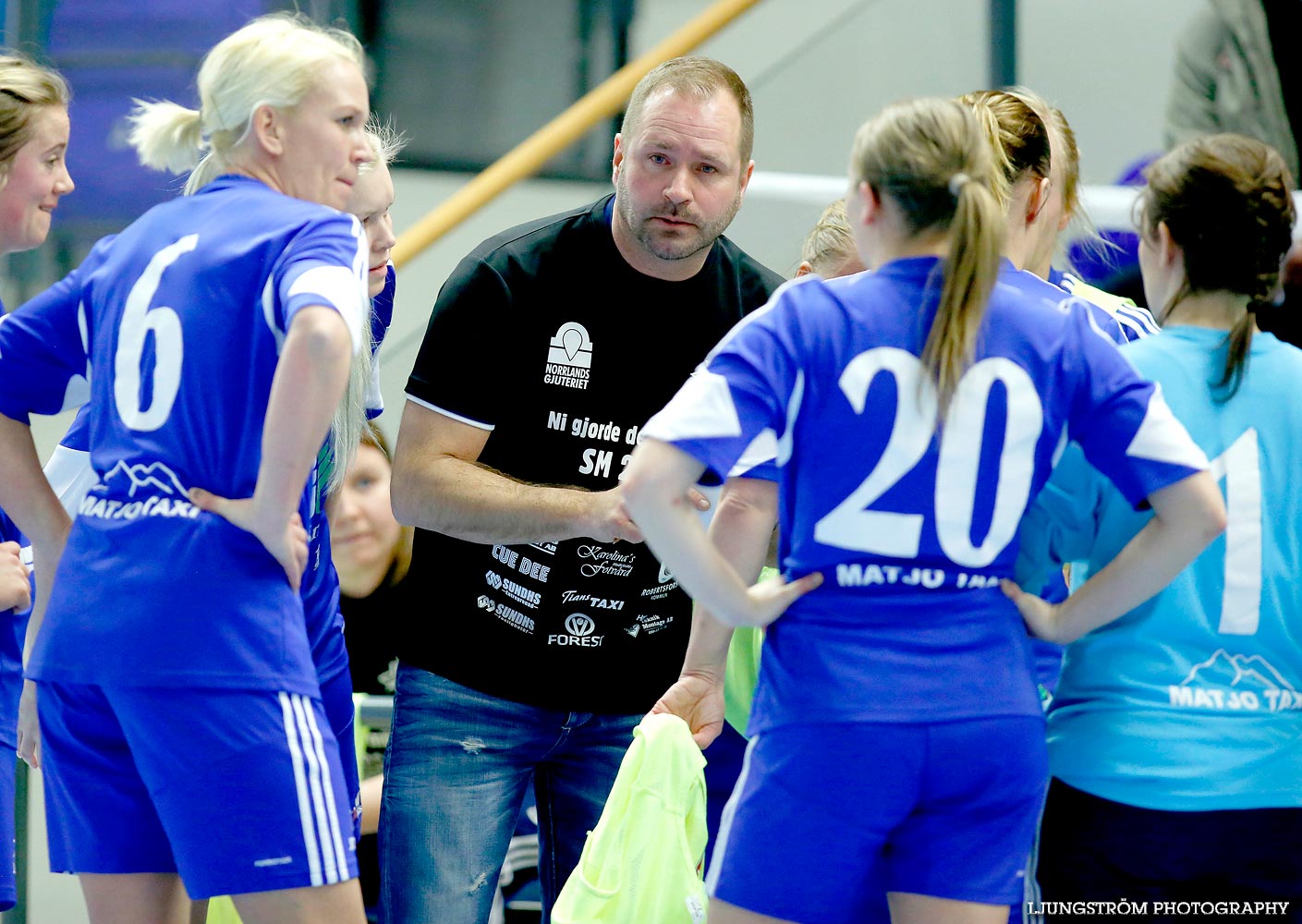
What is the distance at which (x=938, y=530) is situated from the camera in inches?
66.9

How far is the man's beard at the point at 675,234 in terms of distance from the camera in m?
2.45

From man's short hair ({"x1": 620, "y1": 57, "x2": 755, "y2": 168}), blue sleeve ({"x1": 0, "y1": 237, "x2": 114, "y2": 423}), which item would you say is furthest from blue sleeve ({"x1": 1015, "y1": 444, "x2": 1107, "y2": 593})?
blue sleeve ({"x1": 0, "y1": 237, "x2": 114, "y2": 423})

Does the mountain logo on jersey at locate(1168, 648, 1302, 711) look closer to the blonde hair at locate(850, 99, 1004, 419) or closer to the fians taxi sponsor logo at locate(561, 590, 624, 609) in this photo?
the blonde hair at locate(850, 99, 1004, 419)

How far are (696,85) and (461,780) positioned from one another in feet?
4.14

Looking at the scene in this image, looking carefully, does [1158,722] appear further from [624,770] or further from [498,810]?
[498,810]

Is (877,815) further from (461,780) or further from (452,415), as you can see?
(452,415)

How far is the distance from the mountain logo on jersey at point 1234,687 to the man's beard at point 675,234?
1.09 m

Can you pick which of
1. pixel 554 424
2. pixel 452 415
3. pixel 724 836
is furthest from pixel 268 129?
pixel 724 836

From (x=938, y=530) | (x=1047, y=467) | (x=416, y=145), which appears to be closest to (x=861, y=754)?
(x=938, y=530)

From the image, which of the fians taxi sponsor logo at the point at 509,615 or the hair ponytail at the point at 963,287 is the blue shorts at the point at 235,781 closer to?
the fians taxi sponsor logo at the point at 509,615

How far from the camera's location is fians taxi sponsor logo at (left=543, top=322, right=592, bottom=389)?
2.51 meters

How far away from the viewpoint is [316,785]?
180cm

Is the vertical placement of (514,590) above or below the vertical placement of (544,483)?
below

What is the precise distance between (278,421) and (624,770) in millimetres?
804
